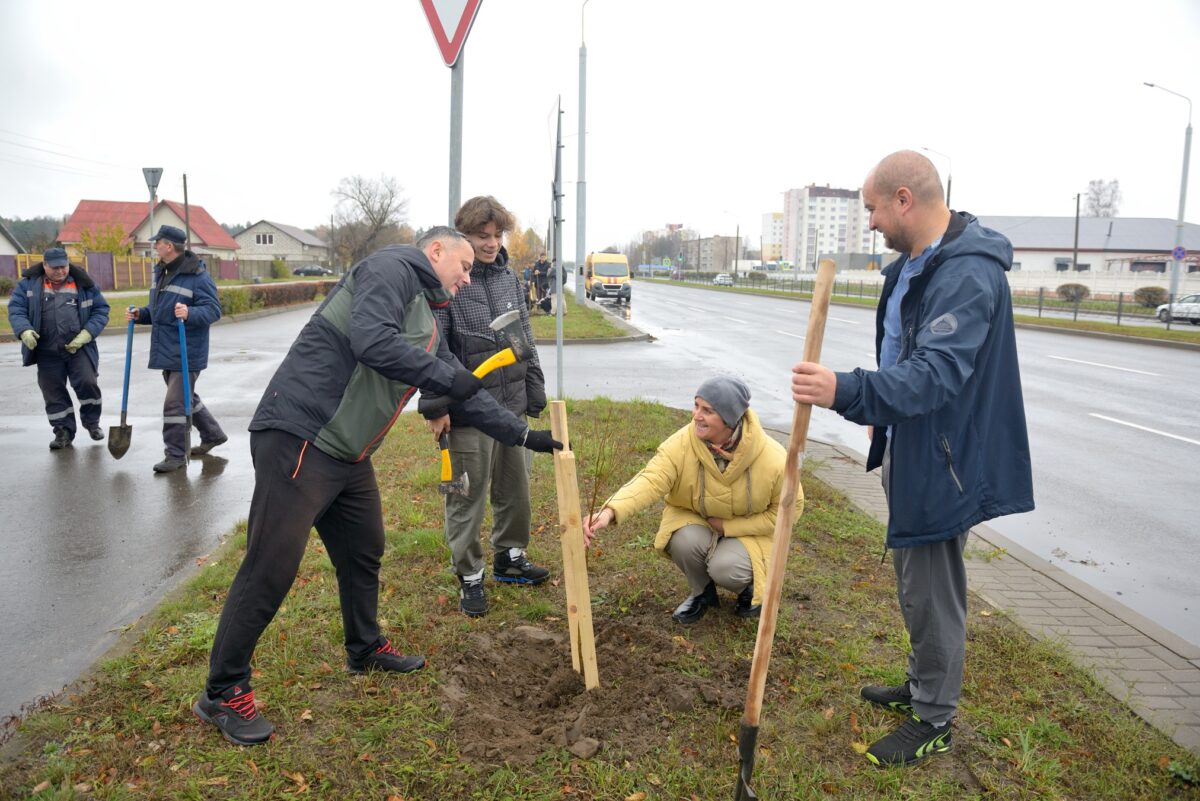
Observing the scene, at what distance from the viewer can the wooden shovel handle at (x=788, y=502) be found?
2469mm

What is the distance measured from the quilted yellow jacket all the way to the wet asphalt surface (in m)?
2.36

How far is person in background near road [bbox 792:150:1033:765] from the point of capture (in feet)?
8.40

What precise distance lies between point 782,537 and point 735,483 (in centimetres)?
136

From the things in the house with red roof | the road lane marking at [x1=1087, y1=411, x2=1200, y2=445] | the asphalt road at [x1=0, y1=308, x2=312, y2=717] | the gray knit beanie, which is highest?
the house with red roof

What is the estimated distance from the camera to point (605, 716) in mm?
3287

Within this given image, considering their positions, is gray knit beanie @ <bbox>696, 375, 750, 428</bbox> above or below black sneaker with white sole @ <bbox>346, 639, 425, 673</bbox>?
above

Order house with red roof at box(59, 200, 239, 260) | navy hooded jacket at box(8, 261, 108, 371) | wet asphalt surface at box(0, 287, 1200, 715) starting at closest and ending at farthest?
wet asphalt surface at box(0, 287, 1200, 715) < navy hooded jacket at box(8, 261, 108, 371) < house with red roof at box(59, 200, 239, 260)

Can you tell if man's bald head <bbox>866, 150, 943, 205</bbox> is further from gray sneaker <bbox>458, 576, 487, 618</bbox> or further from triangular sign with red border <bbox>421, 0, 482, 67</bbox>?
Result: gray sneaker <bbox>458, 576, 487, 618</bbox>

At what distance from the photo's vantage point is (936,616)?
3020 mm

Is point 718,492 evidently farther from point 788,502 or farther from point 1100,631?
point 1100,631

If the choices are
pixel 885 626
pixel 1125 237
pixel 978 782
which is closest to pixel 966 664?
pixel 885 626

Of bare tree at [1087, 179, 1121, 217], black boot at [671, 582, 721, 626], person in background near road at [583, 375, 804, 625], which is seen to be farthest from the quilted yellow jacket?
bare tree at [1087, 179, 1121, 217]

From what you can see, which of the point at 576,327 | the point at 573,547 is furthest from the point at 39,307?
the point at 576,327

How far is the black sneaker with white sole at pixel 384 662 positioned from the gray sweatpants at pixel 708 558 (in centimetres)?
132
